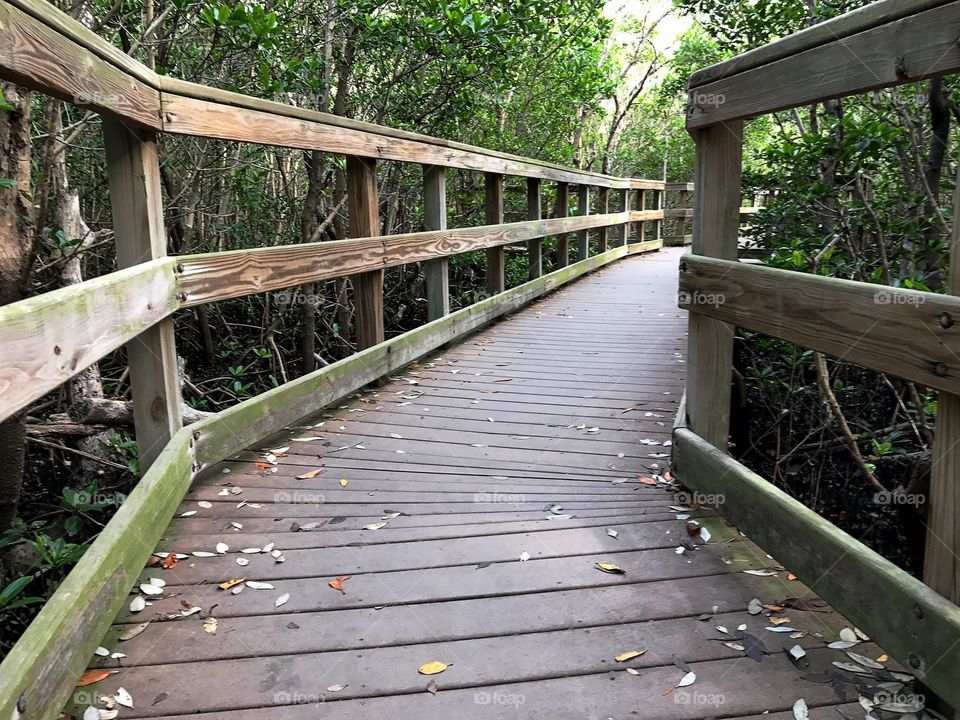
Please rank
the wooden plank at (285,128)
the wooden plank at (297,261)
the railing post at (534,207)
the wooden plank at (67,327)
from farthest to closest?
the railing post at (534,207)
the wooden plank at (297,261)
the wooden plank at (285,128)
the wooden plank at (67,327)

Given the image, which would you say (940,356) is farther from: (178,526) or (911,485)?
(178,526)

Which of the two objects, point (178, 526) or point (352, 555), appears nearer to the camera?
point (352, 555)

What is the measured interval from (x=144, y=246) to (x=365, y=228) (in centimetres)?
199

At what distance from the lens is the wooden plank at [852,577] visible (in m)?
1.62

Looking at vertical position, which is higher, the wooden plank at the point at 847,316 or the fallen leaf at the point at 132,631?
the wooden plank at the point at 847,316

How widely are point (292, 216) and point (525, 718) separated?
6968mm

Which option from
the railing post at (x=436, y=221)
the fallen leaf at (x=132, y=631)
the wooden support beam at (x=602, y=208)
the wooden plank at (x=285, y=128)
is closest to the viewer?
the fallen leaf at (x=132, y=631)

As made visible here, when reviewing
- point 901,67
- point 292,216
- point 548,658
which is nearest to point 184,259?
point 548,658

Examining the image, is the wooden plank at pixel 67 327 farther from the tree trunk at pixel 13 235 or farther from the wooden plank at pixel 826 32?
the wooden plank at pixel 826 32

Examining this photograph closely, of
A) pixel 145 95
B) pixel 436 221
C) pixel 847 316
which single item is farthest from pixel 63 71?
pixel 436 221

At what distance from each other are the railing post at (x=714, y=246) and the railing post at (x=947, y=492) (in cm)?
122

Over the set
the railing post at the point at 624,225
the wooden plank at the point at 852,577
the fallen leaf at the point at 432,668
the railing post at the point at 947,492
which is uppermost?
the railing post at the point at 624,225

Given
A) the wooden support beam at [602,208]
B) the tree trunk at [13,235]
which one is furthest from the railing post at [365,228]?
the wooden support beam at [602,208]

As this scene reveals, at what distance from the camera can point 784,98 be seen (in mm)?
2258
